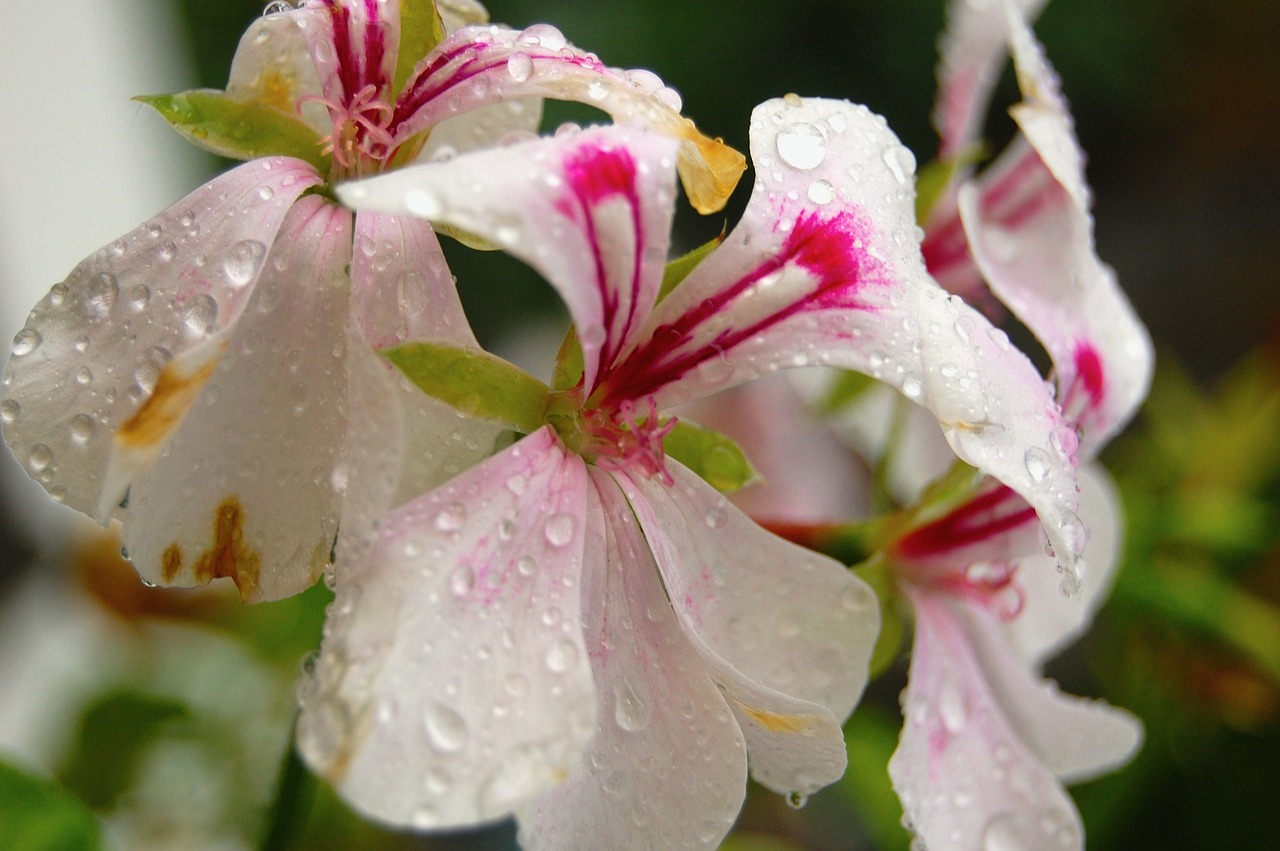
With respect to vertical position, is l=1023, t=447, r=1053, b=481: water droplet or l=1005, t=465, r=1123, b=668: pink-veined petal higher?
l=1023, t=447, r=1053, b=481: water droplet

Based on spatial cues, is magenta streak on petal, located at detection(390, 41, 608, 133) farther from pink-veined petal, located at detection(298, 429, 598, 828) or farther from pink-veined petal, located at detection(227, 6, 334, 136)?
pink-veined petal, located at detection(298, 429, 598, 828)

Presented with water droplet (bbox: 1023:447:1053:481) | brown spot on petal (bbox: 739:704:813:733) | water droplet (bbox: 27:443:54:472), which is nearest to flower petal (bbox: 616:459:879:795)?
brown spot on petal (bbox: 739:704:813:733)

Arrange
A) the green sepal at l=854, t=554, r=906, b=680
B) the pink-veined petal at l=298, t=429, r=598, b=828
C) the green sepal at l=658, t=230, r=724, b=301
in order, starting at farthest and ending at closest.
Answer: the green sepal at l=854, t=554, r=906, b=680 < the green sepal at l=658, t=230, r=724, b=301 < the pink-veined petal at l=298, t=429, r=598, b=828

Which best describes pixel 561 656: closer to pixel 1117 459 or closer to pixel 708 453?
pixel 708 453

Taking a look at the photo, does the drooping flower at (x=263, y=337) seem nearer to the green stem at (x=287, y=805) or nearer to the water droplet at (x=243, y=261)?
the water droplet at (x=243, y=261)

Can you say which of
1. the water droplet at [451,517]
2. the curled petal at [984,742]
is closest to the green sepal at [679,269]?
the water droplet at [451,517]

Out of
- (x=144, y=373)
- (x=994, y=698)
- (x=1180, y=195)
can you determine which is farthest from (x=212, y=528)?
(x=1180, y=195)

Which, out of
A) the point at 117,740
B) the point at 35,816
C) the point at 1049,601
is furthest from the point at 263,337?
the point at 117,740
